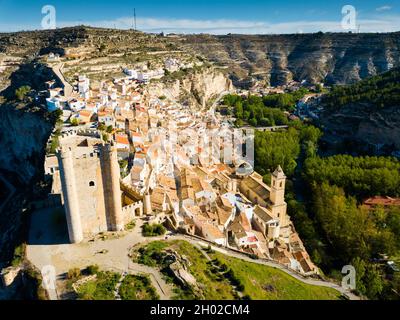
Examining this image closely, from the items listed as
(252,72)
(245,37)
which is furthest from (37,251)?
(245,37)

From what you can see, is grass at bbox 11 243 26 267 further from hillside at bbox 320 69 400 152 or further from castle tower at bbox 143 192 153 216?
hillside at bbox 320 69 400 152

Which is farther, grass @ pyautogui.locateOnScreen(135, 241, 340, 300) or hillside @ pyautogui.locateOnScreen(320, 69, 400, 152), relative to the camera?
hillside @ pyautogui.locateOnScreen(320, 69, 400, 152)

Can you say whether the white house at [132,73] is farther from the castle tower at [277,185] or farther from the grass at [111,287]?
the grass at [111,287]

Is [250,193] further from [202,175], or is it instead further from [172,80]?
[172,80]

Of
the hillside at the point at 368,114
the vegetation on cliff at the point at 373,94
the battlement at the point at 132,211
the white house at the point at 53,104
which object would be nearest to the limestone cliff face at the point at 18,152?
the white house at the point at 53,104

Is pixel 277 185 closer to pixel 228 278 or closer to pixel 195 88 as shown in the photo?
pixel 228 278

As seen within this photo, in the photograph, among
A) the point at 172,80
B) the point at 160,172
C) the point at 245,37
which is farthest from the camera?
the point at 245,37

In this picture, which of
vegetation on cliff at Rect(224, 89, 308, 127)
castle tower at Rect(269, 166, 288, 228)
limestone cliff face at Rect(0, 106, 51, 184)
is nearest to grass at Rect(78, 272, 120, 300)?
castle tower at Rect(269, 166, 288, 228)
